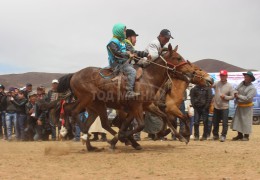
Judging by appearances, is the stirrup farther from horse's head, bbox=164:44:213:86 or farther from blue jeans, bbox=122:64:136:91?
horse's head, bbox=164:44:213:86

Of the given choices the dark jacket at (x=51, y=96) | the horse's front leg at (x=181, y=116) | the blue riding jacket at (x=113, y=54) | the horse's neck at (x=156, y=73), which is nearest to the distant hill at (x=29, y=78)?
the dark jacket at (x=51, y=96)

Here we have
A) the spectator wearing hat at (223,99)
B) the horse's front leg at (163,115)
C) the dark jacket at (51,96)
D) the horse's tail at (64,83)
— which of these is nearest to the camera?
the horse's tail at (64,83)

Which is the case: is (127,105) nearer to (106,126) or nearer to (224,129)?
(106,126)

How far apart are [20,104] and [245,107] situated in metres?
7.91

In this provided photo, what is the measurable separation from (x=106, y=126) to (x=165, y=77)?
1.98 m

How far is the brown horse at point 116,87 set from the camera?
971 cm

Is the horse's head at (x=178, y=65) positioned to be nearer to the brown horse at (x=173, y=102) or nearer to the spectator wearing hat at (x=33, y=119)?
the brown horse at (x=173, y=102)

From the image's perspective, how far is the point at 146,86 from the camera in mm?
9789

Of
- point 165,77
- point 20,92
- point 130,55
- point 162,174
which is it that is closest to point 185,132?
point 165,77

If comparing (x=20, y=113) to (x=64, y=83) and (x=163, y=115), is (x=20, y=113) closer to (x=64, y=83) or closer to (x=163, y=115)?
(x=64, y=83)

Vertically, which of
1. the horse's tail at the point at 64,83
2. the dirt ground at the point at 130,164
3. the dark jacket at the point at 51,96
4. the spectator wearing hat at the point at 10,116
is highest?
the horse's tail at the point at 64,83

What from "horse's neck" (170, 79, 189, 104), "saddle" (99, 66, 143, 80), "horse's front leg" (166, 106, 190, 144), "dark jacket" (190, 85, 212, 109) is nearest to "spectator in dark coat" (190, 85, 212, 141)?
"dark jacket" (190, 85, 212, 109)

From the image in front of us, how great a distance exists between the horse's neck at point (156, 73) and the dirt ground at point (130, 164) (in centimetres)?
169

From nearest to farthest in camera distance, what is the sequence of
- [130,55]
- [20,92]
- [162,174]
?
[162,174]
[130,55]
[20,92]
